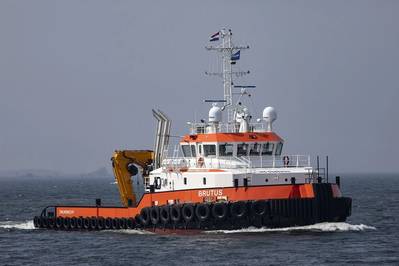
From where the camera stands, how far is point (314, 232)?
1500 inches

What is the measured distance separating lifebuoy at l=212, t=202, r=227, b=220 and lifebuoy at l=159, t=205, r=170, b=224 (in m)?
2.57

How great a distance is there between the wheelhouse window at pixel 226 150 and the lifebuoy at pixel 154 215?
3638 millimetres

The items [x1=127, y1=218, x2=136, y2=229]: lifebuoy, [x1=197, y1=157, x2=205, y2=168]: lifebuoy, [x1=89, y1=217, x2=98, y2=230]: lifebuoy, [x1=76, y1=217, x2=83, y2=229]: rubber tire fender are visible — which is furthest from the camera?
[x1=76, y1=217, x2=83, y2=229]: rubber tire fender

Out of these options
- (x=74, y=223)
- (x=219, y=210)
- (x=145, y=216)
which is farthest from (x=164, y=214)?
(x=74, y=223)

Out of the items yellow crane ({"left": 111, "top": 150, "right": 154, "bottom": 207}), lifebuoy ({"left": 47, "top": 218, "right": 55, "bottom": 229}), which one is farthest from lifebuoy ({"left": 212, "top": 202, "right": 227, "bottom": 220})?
lifebuoy ({"left": 47, "top": 218, "right": 55, "bottom": 229})

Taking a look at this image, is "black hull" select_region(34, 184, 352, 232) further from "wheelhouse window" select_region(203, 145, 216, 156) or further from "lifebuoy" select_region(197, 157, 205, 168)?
"wheelhouse window" select_region(203, 145, 216, 156)

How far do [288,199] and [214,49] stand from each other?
26.8ft

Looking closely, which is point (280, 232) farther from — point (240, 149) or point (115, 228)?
point (115, 228)

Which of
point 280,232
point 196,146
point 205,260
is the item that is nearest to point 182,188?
point 196,146

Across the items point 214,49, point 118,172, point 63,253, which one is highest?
point 214,49

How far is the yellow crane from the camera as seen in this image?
4591 cm

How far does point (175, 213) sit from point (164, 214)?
0.77 meters

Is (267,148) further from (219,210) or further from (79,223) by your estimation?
(79,223)

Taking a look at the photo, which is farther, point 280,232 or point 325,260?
point 280,232
